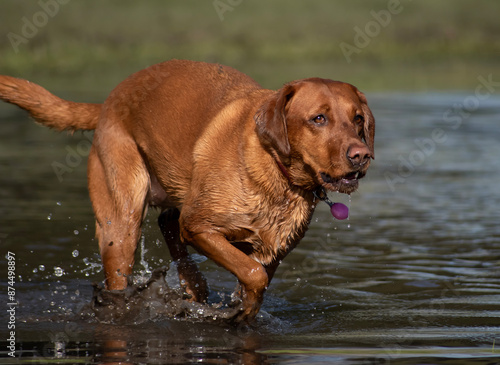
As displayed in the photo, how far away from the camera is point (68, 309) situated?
6.46 metres

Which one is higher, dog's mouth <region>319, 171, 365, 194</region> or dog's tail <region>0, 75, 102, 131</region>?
dog's tail <region>0, 75, 102, 131</region>

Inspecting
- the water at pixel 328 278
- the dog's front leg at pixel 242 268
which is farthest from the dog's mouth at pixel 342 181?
the water at pixel 328 278

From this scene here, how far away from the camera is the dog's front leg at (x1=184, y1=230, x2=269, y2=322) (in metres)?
5.62

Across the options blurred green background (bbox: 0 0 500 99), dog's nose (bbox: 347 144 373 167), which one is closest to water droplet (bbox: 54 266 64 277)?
dog's nose (bbox: 347 144 373 167)

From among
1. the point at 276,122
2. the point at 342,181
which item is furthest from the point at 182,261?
the point at 342,181

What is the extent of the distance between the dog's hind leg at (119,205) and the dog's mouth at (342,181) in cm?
167

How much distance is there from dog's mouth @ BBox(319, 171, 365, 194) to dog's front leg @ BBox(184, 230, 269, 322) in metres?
0.67

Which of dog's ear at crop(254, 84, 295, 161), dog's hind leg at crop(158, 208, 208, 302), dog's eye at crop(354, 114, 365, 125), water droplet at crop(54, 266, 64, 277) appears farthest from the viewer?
water droplet at crop(54, 266, 64, 277)

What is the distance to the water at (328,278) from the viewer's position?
5.27 m

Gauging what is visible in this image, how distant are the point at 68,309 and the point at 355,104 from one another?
2.50 meters

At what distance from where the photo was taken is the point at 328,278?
744 centimetres

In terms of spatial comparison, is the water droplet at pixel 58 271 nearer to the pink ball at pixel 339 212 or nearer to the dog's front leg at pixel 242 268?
the dog's front leg at pixel 242 268

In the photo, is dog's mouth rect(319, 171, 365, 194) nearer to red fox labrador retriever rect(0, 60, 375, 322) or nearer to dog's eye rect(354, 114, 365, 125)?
red fox labrador retriever rect(0, 60, 375, 322)

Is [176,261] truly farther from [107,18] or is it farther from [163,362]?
[107,18]
